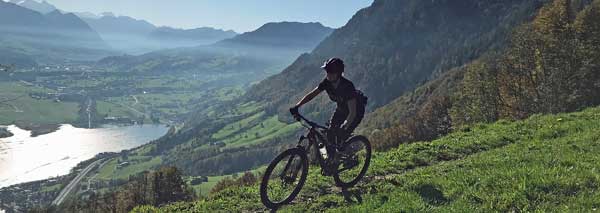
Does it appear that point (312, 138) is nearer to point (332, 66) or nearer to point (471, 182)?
point (332, 66)

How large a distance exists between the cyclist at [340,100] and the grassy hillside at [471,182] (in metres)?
1.81

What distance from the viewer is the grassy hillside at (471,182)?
1152 cm

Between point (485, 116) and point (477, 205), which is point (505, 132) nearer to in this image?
point (477, 205)

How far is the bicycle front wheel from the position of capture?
13219mm

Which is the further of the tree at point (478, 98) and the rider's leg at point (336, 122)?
the tree at point (478, 98)

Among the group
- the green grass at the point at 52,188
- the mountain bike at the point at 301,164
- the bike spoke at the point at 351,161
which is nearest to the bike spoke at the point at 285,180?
the mountain bike at the point at 301,164

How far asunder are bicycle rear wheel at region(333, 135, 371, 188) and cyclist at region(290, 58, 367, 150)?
60 centimetres

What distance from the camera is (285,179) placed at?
1373cm

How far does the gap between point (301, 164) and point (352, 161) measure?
6.03ft

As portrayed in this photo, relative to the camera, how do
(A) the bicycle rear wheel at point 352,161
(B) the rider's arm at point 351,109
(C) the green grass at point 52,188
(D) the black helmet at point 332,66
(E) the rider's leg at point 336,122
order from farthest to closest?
(C) the green grass at point 52,188, (A) the bicycle rear wheel at point 352,161, (E) the rider's leg at point 336,122, (B) the rider's arm at point 351,109, (D) the black helmet at point 332,66

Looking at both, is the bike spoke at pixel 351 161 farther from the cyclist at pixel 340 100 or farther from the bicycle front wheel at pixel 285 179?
the bicycle front wheel at pixel 285 179

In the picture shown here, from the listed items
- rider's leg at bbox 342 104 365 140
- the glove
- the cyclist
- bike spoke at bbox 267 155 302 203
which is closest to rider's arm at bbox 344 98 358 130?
the cyclist

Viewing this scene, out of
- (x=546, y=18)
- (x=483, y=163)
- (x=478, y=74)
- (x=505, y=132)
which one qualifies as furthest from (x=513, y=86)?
(x=483, y=163)

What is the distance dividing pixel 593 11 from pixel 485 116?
15.5 meters
